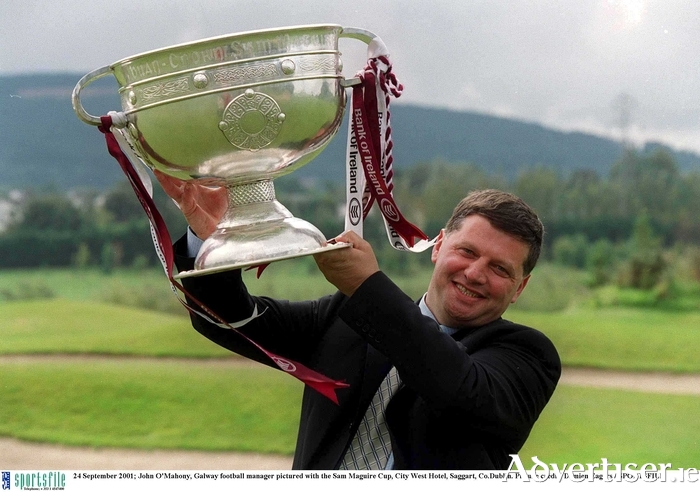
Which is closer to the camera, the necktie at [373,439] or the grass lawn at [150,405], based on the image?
the necktie at [373,439]

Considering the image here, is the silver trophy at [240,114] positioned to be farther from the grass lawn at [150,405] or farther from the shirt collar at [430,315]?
the grass lawn at [150,405]

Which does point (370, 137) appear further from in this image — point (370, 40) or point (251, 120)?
point (251, 120)

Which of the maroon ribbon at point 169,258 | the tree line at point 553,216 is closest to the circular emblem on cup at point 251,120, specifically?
the maroon ribbon at point 169,258

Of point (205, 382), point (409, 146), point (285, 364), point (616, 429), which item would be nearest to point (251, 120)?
point (285, 364)

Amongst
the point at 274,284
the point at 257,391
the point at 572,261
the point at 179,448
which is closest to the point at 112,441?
the point at 179,448

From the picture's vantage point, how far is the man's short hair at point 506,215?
1878 mm

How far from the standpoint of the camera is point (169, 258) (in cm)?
167

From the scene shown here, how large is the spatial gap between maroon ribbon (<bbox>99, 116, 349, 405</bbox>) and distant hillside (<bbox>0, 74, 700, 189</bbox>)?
7946 millimetres

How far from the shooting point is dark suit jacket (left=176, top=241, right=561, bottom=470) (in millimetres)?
1586

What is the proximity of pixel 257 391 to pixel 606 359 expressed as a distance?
3.38 metres

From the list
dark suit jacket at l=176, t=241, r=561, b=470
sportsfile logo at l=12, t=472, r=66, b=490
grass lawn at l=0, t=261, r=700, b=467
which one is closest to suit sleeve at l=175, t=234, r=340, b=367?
dark suit jacket at l=176, t=241, r=561, b=470

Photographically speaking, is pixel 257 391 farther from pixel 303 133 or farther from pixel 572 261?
pixel 303 133

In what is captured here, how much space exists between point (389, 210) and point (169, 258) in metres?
0.44

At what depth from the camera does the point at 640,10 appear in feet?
25.6
